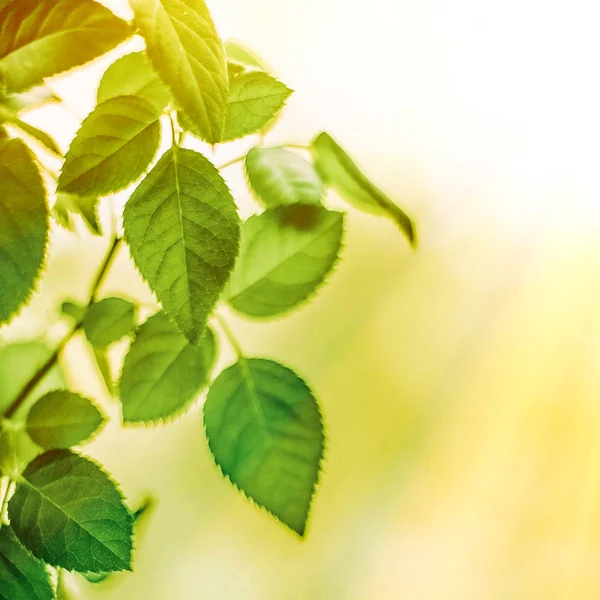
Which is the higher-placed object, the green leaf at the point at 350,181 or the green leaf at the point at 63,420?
the green leaf at the point at 350,181

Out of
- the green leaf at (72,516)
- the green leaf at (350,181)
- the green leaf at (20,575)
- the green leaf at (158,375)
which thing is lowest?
the green leaf at (20,575)

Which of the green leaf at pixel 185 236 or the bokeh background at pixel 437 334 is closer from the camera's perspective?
the green leaf at pixel 185 236

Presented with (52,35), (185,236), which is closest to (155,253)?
(185,236)

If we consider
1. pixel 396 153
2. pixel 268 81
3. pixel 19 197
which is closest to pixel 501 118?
pixel 396 153

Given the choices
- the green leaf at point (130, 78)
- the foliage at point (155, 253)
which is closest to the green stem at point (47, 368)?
the foliage at point (155, 253)

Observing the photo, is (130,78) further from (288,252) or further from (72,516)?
(72,516)

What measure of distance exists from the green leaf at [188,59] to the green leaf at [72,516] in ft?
0.66

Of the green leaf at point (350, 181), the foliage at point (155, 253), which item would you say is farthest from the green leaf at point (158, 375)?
the green leaf at point (350, 181)

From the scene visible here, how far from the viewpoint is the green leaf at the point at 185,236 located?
10.2 inches

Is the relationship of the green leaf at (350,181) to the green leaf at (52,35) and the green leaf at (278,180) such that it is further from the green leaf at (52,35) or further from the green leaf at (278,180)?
the green leaf at (52,35)

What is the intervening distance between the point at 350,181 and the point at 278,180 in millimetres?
47

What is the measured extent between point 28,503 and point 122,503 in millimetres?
56

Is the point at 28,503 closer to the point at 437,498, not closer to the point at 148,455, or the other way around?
the point at 148,455

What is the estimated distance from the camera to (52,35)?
274 mm
